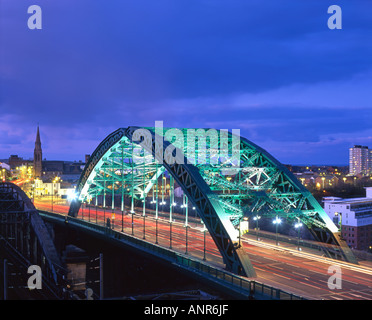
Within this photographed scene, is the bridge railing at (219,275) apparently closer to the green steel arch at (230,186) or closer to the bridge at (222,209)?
the bridge at (222,209)

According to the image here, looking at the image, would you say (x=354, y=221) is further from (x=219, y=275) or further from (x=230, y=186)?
(x=219, y=275)

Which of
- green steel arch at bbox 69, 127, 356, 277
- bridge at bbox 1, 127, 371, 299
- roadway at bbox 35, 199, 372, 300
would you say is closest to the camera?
roadway at bbox 35, 199, 372, 300

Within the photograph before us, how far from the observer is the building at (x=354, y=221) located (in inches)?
4953

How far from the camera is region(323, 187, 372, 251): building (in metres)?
126

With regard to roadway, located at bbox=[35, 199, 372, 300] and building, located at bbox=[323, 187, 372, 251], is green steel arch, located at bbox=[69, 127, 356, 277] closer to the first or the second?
roadway, located at bbox=[35, 199, 372, 300]

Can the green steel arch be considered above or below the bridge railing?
above

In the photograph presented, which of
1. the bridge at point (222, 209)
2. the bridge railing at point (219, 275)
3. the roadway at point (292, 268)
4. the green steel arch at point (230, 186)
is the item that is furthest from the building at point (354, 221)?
the bridge railing at point (219, 275)

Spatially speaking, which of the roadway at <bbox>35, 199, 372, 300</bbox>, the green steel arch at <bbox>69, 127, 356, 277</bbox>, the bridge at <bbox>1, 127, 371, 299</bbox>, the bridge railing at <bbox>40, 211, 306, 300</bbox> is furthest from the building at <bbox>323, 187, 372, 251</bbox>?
the bridge railing at <bbox>40, 211, 306, 300</bbox>

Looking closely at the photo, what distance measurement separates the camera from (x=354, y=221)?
127312mm
